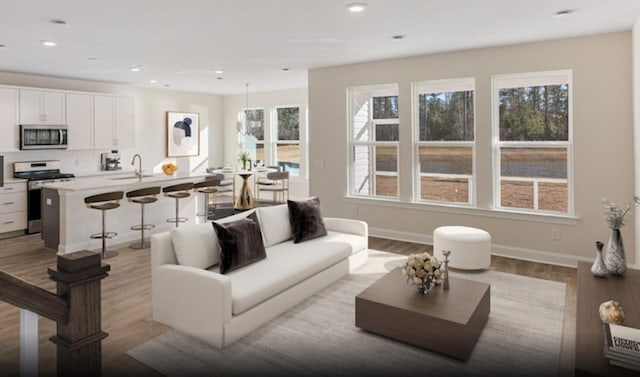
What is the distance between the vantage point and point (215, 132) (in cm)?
1108

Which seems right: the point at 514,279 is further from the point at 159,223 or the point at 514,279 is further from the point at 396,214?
the point at 159,223

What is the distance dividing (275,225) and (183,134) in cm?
Result: 650

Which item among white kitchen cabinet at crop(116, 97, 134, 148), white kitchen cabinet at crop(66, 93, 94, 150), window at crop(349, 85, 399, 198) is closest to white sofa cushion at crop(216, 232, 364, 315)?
window at crop(349, 85, 399, 198)

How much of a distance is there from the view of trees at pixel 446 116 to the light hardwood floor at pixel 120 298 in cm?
159

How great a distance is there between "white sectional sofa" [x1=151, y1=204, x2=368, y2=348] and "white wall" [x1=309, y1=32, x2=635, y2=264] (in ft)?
7.69

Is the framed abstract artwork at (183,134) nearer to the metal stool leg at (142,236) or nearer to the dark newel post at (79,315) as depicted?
the metal stool leg at (142,236)

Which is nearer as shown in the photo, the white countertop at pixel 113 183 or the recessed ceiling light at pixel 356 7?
the recessed ceiling light at pixel 356 7

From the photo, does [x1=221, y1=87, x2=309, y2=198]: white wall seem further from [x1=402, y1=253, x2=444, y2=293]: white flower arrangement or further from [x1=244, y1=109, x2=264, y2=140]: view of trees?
[x1=402, y1=253, x2=444, y2=293]: white flower arrangement

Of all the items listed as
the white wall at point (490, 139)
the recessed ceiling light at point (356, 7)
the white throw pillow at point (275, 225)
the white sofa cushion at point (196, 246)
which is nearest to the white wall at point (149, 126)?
the white wall at point (490, 139)

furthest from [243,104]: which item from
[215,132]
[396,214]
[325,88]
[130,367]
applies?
[130,367]

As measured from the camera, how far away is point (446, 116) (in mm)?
5980

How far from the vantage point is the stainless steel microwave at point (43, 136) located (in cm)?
695

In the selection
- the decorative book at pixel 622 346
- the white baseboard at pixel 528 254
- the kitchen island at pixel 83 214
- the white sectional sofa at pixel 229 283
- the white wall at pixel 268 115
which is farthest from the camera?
the white wall at pixel 268 115

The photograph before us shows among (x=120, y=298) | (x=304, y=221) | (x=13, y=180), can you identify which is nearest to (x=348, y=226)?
(x=304, y=221)
